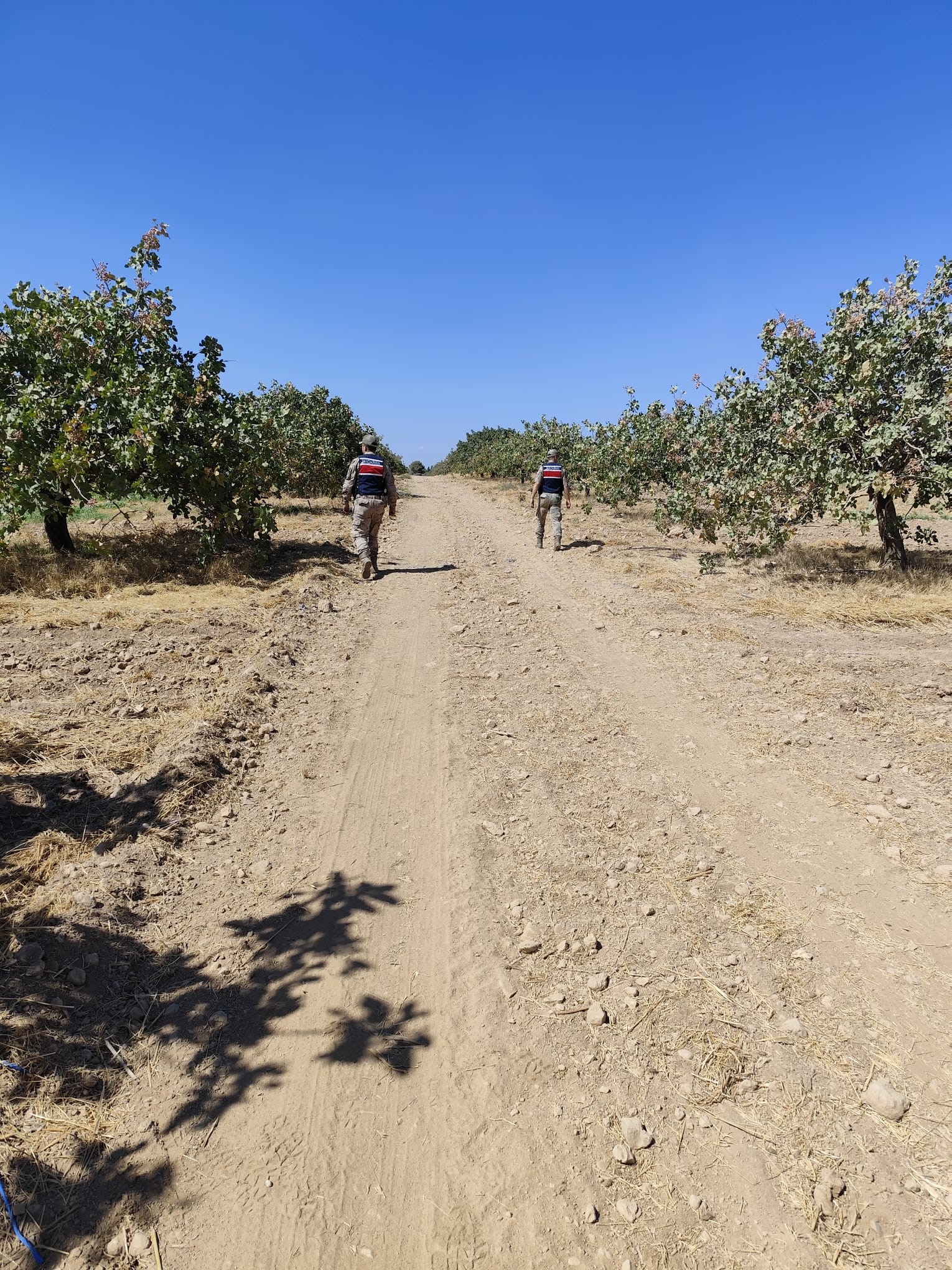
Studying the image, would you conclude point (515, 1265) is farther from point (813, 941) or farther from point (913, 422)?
point (913, 422)

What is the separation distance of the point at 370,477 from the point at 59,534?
5711 millimetres

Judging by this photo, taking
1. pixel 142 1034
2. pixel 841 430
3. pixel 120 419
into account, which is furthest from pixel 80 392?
pixel 841 430

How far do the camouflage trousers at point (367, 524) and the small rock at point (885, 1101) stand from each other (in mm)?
9238

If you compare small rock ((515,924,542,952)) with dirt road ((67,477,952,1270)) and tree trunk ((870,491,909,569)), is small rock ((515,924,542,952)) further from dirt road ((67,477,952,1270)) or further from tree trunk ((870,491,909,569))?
tree trunk ((870,491,909,569))

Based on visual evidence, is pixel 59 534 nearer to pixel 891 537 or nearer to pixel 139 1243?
pixel 139 1243

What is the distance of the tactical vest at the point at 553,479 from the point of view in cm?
1298

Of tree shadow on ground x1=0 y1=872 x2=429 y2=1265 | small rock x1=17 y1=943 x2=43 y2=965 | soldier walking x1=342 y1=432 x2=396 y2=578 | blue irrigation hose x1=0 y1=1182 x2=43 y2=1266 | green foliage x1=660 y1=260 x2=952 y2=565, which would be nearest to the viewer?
blue irrigation hose x1=0 y1=1182 x2=43 y2=1266

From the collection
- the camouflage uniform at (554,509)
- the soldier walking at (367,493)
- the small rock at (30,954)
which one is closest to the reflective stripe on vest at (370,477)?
the soldier walking at (367,493)

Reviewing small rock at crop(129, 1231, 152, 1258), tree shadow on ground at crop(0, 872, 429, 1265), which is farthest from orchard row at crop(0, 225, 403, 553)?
small rock at crop(129, 1231, 152, 1258)

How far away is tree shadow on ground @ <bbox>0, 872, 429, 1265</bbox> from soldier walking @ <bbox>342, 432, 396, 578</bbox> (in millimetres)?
7831

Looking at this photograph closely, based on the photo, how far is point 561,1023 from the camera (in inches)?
103

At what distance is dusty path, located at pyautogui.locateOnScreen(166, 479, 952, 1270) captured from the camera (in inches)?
77.5

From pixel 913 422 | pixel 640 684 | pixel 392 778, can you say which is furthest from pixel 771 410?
pixel 392 778

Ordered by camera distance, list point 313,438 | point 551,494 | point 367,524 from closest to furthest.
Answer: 1. point 367,524
2. point 551,494
3. point 313,438
